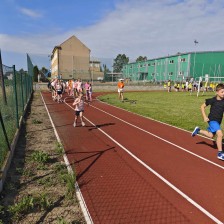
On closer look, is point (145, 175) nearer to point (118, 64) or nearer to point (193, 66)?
point (193, 66)

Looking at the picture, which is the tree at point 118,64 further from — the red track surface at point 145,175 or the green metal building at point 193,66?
the red track surface at point 145,175

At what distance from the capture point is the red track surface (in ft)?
13.9

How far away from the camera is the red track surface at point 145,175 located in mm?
4238

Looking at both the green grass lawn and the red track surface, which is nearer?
the red track surface

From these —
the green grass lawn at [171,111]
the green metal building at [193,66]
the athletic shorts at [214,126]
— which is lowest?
the green grass lawn at [171,111]

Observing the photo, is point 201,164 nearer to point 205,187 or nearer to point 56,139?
point 205,187

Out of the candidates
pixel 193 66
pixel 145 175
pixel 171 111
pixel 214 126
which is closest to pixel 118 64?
pixel 193 66

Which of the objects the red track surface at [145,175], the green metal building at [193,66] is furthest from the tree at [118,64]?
the red track surface at [145,175]

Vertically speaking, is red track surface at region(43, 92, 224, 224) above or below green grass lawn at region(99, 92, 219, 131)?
above

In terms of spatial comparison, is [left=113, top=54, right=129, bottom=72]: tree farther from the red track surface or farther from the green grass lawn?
the red track surface

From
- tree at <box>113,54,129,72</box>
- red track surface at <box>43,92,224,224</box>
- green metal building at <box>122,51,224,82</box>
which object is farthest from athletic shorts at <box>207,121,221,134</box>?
green metal building at <box>122,51,224,82</box>

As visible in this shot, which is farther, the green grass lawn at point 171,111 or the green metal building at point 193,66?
the green metal building at point 193,66

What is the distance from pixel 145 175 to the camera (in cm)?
579

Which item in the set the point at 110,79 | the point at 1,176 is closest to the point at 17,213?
the point at 1,176
